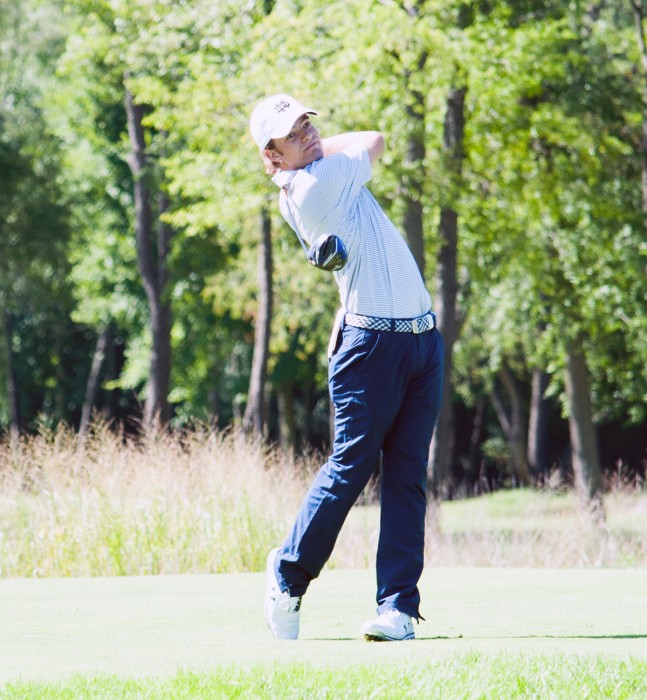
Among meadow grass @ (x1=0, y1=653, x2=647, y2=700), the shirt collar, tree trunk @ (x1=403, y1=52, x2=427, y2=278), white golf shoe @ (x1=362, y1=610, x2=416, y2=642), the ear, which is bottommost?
white golf shoe @ (x1=362, y1=610, x2=416, y2=642)

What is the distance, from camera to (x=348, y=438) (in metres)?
4.55

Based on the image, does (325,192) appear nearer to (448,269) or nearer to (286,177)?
(286,177)

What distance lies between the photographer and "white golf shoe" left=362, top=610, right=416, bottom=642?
4484 millimetres

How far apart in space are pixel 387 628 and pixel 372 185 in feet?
33.9

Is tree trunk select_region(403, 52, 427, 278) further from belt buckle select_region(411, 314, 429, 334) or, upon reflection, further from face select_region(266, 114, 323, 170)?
belt buckle select_region(411, 314, 429, 334)

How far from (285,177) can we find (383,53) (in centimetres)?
965

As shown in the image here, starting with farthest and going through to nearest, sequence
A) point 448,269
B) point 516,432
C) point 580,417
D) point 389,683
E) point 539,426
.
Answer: point 516,432 < point 539,426 < point 580,417 < point 448,269 < point 389,683

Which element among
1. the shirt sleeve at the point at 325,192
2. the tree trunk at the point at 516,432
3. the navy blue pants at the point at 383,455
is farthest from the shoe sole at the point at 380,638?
the tree trunk at the point at 516,432

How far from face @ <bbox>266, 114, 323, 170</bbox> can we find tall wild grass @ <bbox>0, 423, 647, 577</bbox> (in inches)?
195

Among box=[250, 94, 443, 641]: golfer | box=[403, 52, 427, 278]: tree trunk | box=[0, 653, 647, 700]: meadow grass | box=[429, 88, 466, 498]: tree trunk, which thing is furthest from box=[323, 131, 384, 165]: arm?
box=[429, 88, 466, 498]: tree trunk

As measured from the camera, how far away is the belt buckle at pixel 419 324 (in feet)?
15.0

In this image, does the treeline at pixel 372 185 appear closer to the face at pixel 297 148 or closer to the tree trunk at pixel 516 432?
the tree trunk at pixel 516 432

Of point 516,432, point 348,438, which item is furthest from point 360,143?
point 516,432

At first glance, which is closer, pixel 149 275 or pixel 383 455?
pixel 383 455
